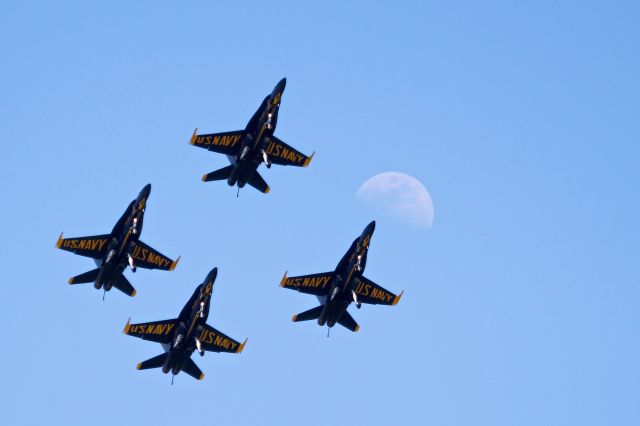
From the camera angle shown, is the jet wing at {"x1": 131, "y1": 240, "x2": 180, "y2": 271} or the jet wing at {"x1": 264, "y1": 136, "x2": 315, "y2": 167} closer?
the jet wing at {"x1": 131, "y1": 240, "x2": 180, "y2": 271}

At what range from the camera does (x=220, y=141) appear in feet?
Result: 375

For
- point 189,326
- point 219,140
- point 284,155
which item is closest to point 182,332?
point 189,326

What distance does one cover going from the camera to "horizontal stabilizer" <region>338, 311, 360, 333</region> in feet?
377

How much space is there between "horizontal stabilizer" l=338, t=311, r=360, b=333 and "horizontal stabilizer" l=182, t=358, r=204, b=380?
1304 cm

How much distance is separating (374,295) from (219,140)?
19373 millimetres

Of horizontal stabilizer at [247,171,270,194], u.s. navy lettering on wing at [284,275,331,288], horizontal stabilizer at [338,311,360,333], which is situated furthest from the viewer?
horizontal stabilizer at [247,171,270,194]

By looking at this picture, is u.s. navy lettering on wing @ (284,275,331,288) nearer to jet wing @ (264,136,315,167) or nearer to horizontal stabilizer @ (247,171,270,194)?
horizontal stabilizer @ (247,171,270,194)

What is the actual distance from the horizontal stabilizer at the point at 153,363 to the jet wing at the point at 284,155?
66.0ft

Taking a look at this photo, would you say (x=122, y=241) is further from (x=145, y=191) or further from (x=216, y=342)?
(x=216, y=342)

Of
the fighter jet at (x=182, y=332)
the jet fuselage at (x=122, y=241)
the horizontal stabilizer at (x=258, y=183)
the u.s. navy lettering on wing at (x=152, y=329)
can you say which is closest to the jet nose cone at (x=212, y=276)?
the fighter jet at (x=182, y=332)

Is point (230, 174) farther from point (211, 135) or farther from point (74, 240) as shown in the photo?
point (74, 240)

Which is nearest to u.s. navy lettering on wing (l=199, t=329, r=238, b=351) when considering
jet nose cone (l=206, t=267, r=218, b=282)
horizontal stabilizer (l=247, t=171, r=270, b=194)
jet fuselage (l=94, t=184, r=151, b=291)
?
jet nose cone (l=206, t=267, r=218, b=282)

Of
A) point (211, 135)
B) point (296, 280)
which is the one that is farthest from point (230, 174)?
point (296, 280)

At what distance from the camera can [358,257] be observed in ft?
358
